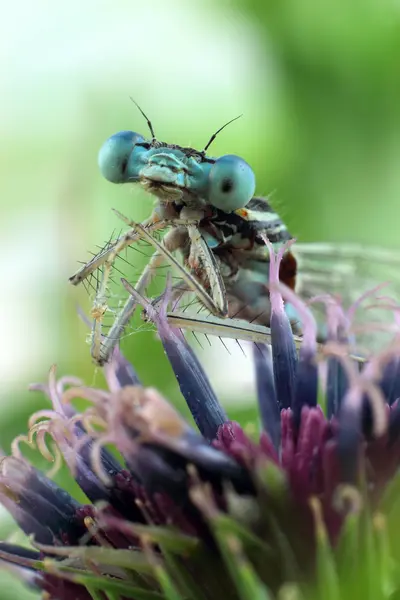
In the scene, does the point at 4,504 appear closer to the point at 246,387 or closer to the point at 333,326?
the point at 333,326

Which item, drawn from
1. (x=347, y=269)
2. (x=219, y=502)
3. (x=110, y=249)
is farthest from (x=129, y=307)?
(x=347, y=269)

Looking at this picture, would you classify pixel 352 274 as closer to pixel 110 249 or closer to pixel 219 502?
pixel 110 249

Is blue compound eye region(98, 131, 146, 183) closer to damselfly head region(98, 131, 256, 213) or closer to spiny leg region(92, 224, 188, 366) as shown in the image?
damselfly head region(98, 131, 256, 213)

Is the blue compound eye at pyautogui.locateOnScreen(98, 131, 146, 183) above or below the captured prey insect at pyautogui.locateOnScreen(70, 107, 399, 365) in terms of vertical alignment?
above

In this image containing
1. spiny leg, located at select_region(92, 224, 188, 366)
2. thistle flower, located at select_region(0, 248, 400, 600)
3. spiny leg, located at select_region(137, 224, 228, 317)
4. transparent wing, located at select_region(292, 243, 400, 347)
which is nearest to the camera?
thistle flower, located at select_region(0, 248, 400, 600)

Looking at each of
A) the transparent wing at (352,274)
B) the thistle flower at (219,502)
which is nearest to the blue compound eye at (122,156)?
the thistle flower at (219,502)

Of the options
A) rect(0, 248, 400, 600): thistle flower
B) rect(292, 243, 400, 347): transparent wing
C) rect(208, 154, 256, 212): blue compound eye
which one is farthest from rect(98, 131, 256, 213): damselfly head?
rect(292, 243, 400, 347): transparent wing

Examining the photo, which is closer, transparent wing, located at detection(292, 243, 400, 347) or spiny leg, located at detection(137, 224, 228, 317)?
spiny leg, located at detection(137, 224, 228, 317)
